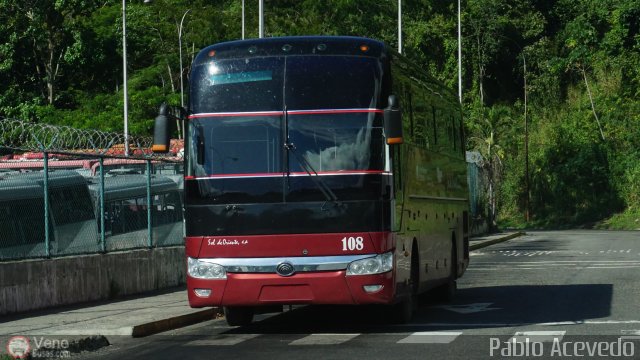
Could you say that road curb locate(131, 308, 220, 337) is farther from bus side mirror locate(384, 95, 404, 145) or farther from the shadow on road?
bus side mirror locate(384, 95, 404, 145)

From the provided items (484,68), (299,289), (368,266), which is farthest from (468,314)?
(484,68)

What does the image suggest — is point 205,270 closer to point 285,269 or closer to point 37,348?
point 285,269

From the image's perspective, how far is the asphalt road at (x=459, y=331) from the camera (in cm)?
1355

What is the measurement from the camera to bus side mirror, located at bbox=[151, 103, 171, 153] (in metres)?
15.1

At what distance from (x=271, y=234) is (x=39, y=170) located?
612 cm

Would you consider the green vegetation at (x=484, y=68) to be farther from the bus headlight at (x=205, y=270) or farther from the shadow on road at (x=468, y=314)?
the bus headlight at (x=205, y=270)

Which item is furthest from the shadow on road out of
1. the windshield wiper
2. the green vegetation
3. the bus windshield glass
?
the green vegetation

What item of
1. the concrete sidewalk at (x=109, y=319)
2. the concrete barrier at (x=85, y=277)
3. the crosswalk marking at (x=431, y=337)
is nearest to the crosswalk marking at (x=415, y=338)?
the crosswalk marking at (x=431, y=337)

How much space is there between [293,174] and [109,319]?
362 centimetres

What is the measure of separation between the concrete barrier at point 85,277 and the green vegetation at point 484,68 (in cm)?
4097

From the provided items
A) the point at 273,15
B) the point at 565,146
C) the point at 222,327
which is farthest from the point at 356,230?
the point at 565,146

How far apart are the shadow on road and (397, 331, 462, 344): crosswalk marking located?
0.58m

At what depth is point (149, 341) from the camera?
15.4 metres

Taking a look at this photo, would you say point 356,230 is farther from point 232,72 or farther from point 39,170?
point 39,170
